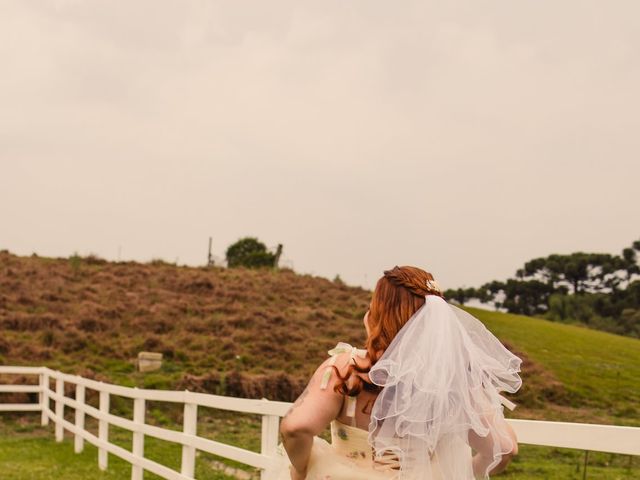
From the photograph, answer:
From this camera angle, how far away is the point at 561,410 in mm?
20156

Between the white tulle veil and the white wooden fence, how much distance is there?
0.43 m

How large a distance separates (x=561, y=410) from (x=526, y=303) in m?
48.1

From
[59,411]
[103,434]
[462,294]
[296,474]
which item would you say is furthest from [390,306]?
[462,294]

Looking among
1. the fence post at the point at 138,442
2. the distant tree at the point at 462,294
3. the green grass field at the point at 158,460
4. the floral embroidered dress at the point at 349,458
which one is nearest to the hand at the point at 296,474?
the floral embroidered dress at the point at 349,458

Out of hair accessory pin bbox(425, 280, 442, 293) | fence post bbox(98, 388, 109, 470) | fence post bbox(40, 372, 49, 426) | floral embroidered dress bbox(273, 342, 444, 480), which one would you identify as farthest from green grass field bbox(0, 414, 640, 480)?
hair accessory pin bbox(425, 280, 442, 293)

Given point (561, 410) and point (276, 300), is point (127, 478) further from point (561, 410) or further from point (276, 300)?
point (276, 300)

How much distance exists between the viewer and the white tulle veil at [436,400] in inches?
113

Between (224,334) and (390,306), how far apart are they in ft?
78.4

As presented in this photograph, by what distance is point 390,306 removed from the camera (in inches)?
114

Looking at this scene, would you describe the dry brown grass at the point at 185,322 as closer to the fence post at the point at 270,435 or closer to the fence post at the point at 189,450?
the fence post at the point at 189,450

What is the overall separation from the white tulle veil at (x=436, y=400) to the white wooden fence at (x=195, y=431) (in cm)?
43

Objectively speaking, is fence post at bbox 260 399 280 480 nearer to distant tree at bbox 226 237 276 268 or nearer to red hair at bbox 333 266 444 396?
red hair at bbox 333 266 444 396

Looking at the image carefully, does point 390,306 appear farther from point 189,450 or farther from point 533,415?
point 533,415

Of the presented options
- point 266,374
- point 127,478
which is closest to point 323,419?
point 127,478
